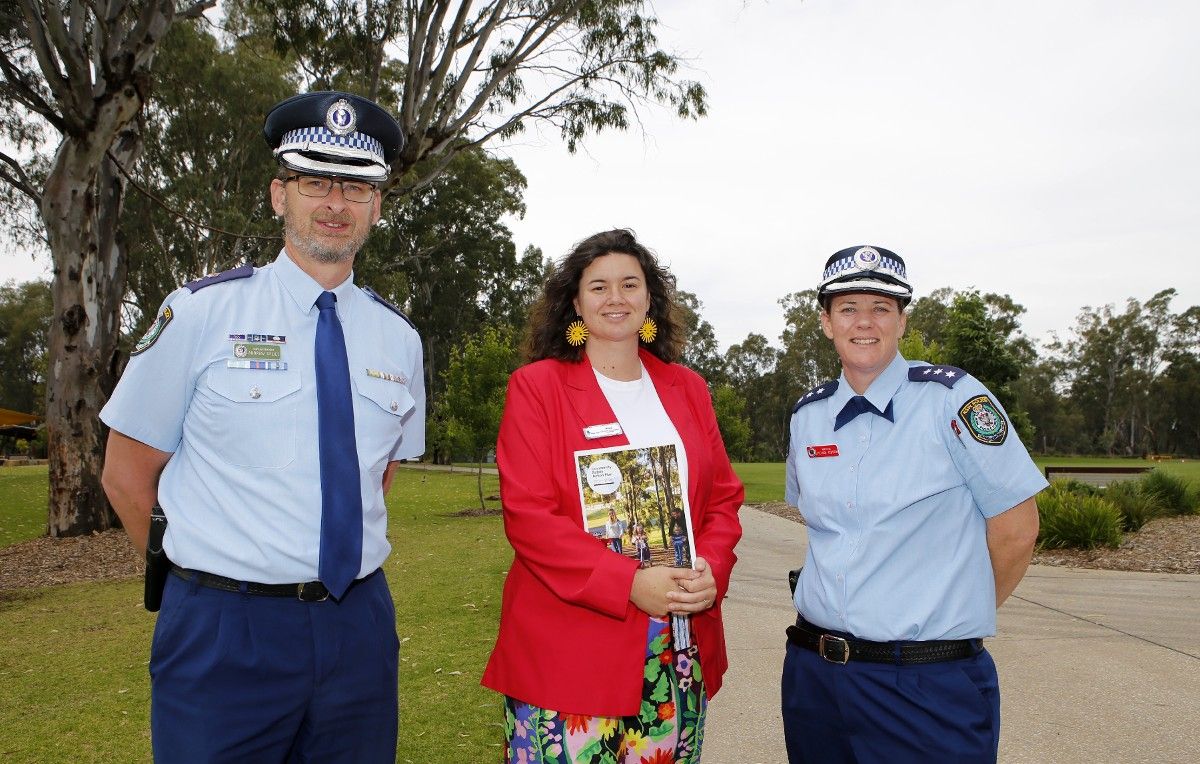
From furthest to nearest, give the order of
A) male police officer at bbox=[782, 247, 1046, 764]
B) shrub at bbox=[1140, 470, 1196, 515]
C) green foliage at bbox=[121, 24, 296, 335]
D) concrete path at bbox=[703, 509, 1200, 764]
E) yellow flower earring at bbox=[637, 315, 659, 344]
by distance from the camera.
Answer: green foliage at bbox=[121, 24, 296, 335], shrub at bbox=[1140, 470, 1196, 515], concrete path at bbox=[703, 509, 1200, 764], yellow flower earring at bbox=[637, 315, 659, 344], male police officer at bbox=[782, 247, 1046, 764]

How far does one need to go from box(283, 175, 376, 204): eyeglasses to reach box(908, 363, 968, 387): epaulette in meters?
1.81

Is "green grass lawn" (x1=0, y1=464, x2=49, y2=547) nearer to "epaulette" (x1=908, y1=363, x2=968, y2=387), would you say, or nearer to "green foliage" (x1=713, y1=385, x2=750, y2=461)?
"epaulette" (x1=908, y1=363, x2=968, y2=387)

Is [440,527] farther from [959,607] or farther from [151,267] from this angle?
[151,267]

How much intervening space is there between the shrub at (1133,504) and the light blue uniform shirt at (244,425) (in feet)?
41.3

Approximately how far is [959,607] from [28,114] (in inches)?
964

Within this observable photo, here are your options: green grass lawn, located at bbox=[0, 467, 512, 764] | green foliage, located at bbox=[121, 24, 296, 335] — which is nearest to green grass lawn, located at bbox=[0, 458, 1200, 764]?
green grass lawn, located at bbox=[0, 467, 512, 764]

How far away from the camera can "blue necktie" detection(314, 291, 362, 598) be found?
8.02ft

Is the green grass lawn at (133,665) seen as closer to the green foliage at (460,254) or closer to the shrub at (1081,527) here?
the shrub at (1081,527)

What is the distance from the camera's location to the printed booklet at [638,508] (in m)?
2.79

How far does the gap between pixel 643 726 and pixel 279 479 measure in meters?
1.32

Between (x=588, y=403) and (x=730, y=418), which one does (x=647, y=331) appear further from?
(x=730, y=418)

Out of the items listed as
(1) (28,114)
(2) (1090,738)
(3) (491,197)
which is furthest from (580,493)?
(3) (491,197)

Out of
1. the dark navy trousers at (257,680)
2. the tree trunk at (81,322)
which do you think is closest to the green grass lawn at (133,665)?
the dark navy trousers at (257,680)

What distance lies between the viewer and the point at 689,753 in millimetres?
2807
